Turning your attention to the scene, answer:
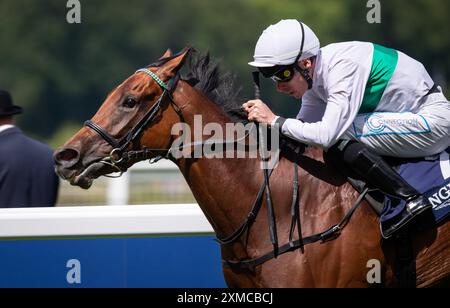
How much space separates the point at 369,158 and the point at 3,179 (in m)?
2.90

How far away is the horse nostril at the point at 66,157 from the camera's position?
453cm

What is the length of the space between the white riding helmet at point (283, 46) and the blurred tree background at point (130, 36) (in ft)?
129

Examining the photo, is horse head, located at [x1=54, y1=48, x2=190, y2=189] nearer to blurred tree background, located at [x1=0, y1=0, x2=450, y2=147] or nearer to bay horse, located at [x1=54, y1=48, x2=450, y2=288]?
bay horse, located at [x1=54, y1=48, x2=450, y2=288]

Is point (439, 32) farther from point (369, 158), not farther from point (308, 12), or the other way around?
point (369, 158)

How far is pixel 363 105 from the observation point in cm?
472

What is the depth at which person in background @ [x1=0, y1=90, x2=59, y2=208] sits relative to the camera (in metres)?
6.37

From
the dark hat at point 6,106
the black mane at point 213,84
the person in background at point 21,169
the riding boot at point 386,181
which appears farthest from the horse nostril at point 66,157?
the dark hat at point 6,106

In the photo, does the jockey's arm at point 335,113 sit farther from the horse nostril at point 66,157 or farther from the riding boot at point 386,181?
the horse nostril at point 66,157

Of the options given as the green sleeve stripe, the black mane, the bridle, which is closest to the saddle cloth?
the green sleeve stripe

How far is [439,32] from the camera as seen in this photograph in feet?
155

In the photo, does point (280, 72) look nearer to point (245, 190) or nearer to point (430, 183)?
point (245, 190)

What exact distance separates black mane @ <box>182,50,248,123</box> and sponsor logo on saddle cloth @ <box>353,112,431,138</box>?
609mm
